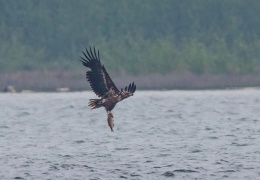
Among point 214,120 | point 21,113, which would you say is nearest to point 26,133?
point 214,120

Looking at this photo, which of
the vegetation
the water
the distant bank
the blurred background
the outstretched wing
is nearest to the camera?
the outstretched wing

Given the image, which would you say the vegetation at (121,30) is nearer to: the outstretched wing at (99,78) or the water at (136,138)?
the water at (136,138)

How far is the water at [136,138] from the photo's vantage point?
74.9 ft

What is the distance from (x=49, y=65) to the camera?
65000 mm

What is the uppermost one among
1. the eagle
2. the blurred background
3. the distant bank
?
the blurred background

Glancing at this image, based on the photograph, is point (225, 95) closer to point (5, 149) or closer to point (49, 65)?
point (49, 65)

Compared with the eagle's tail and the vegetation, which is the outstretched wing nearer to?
the eagle's tail

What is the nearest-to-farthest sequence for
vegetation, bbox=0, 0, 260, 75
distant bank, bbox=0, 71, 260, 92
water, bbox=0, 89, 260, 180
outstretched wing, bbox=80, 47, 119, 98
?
outstretched wing, bbox=80, 47, 119, 98
water, bbox=0, 89, 260, 180
distant bank, bbox=0, 71, 260, 92
vegetation, bbox=0, 0, 260, 75

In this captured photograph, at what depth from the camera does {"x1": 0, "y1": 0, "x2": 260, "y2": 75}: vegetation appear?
6309 centimetres

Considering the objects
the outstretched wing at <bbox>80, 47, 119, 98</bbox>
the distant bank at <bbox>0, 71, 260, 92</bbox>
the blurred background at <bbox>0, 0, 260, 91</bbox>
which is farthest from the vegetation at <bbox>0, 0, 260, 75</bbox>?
the outstretched wing at <bbox>80, 47, 119, 98</bbox>

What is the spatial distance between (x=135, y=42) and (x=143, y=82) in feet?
42.6

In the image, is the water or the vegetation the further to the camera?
the vegetation

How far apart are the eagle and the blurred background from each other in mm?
31936

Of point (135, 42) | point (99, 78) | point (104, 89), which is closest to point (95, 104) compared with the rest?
point (104, 89)
